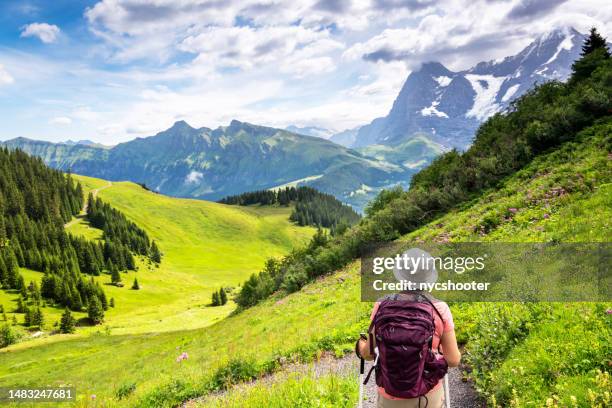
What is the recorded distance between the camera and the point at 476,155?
123ft

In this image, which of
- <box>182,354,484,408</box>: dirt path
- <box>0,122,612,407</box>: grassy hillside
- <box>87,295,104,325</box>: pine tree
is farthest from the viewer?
<box>87,295,104,325</box>: pine tree

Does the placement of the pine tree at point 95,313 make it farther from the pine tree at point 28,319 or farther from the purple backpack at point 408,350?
the purple backpack at point 408,350

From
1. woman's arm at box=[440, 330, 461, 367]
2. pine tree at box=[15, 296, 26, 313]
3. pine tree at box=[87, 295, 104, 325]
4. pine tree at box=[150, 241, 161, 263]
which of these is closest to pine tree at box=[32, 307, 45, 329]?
pine tree at box=[87, 295, 104, 325]

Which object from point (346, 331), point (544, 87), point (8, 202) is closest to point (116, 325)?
point (346, 331)

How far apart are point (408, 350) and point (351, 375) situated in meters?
5.97

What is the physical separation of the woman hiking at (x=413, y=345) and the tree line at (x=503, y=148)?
2387cm

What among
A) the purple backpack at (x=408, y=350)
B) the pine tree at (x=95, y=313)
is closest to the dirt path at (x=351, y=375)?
the purple backpack at (x=408, y=350)

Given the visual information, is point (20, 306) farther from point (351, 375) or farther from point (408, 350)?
point (408, 350)

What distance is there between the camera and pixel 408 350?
A: 5.06 meters

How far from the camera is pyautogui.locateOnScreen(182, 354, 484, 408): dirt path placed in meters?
8.46

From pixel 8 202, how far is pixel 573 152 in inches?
7964

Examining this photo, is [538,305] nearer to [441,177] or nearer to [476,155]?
[476,155]

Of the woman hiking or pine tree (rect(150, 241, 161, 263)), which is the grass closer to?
the woman hiking

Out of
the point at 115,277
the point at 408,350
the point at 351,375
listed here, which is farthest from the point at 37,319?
the point at 408,350
